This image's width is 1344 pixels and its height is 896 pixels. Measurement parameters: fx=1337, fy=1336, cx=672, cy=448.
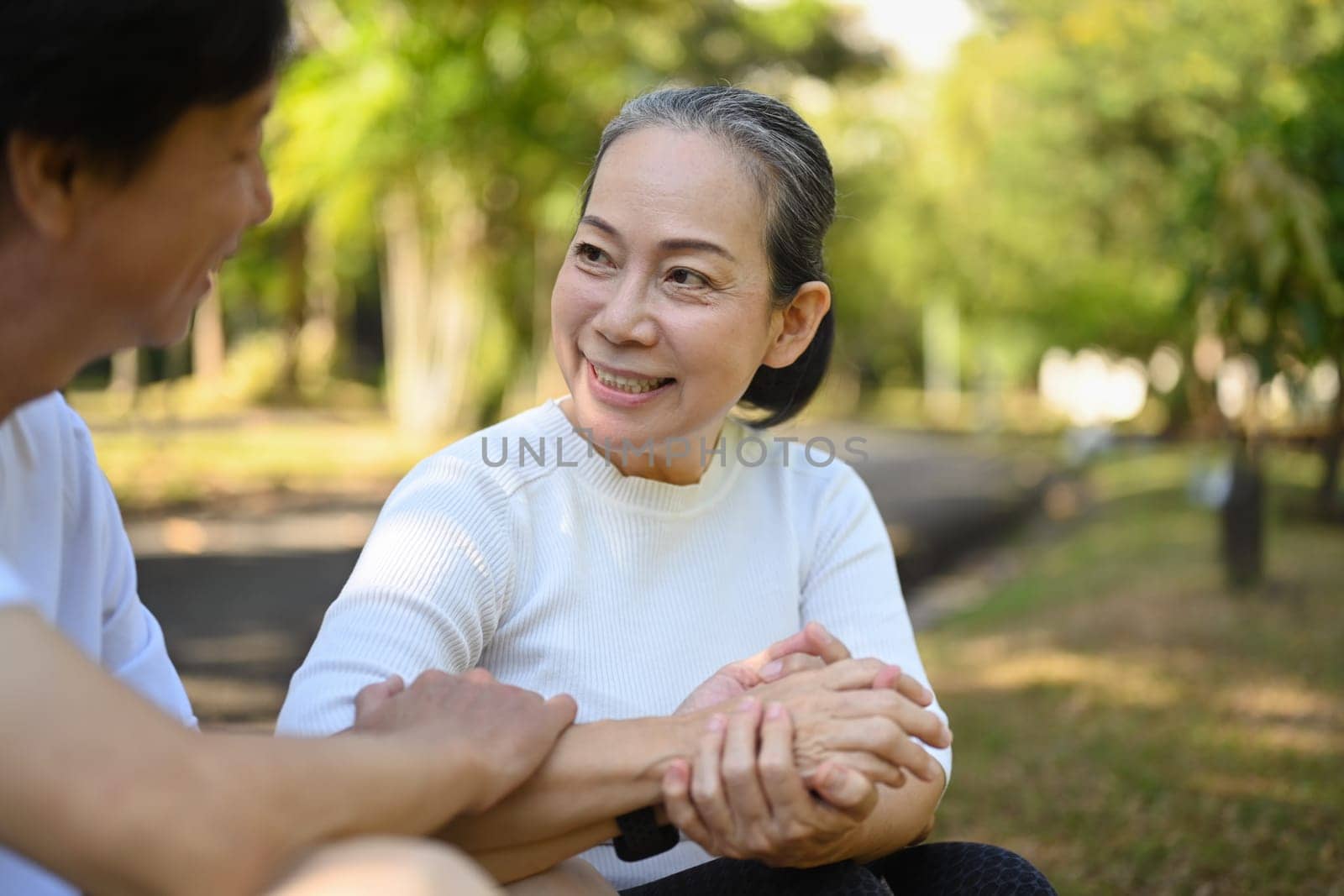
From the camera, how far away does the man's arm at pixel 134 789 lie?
1.03 m

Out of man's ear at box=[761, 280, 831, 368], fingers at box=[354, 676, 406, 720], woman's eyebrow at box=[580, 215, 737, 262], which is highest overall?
woman's eyebrow at box=[580, 215, 737, 262]

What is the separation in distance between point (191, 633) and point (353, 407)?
17964 millimetres

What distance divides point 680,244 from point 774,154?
218 mm

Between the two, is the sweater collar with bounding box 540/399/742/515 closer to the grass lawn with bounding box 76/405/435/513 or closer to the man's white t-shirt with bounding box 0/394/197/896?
the man's white t-shirt with bounding box 0/394/197/896

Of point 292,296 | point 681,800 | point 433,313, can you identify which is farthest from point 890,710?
point 292,296

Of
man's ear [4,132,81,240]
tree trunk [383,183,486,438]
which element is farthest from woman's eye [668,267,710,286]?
tree trunk [383,183,486,438]

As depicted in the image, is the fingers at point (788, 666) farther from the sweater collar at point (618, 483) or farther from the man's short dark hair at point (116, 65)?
the man's short dark hair at point (116, 65)

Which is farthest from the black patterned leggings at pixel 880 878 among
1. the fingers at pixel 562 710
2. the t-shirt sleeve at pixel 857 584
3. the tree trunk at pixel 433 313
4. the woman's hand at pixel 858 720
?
the tree trunk at pixel 433 313

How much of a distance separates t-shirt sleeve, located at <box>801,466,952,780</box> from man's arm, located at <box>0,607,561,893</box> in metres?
1.13

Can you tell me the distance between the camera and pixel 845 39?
86.8 ft

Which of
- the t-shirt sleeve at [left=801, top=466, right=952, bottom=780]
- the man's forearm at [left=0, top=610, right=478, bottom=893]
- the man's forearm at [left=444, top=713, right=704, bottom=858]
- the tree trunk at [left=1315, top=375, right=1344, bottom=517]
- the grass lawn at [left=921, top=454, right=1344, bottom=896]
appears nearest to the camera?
the man's forearm at [left=0, top=610, right=478, bottom=893]

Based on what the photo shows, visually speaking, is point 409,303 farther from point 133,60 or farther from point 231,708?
point 133,60

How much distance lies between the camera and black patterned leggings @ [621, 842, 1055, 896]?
174 centimetres

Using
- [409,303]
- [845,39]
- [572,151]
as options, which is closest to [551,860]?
[572,151]
